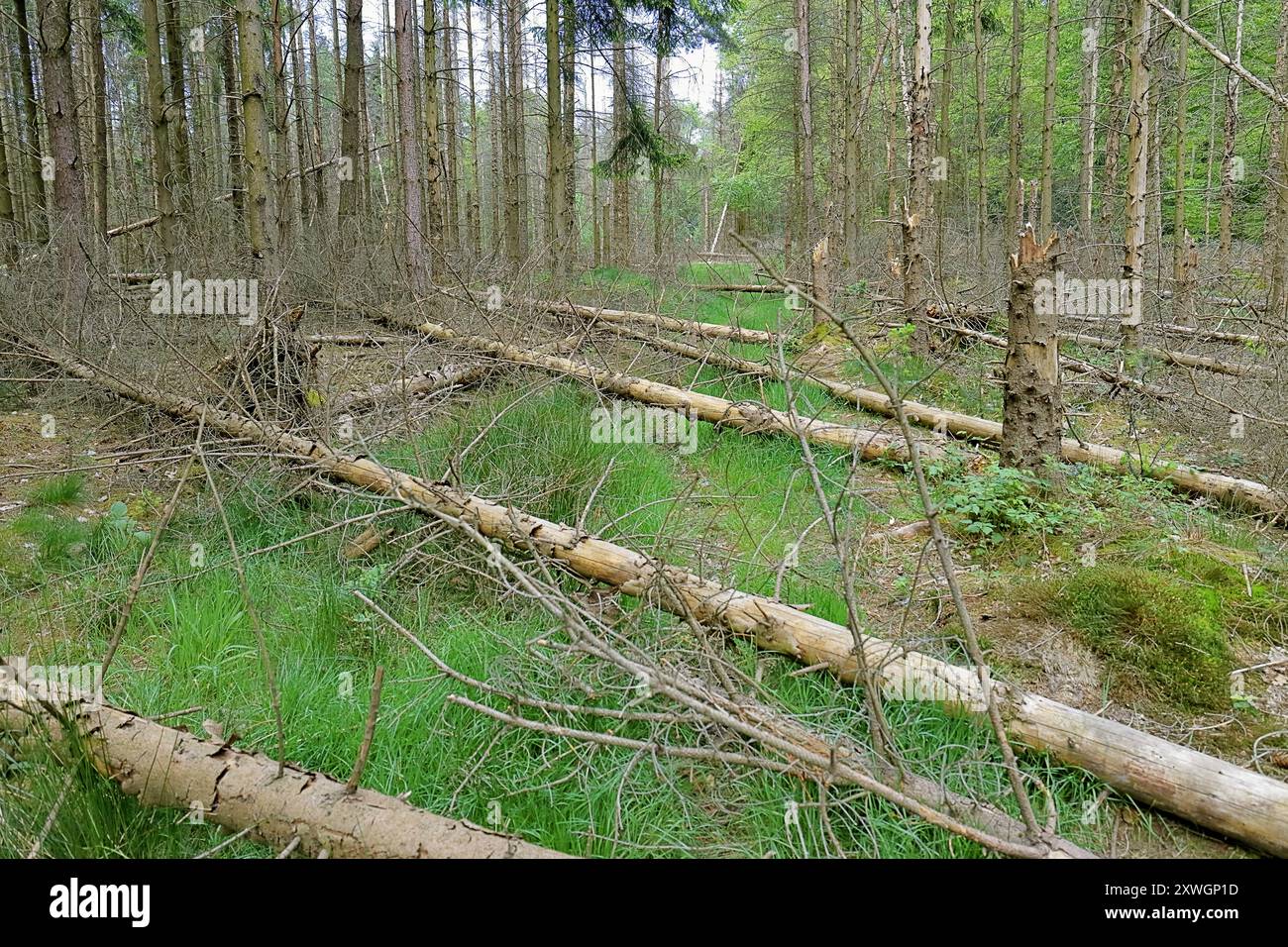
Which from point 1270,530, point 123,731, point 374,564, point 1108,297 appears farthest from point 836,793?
point 1108,297

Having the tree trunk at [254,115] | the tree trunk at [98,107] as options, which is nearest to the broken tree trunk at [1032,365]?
the tree trunk at [254,115]

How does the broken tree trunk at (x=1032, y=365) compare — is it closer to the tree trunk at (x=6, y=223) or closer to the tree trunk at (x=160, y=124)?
the tree trunk at (x=160, y=124)

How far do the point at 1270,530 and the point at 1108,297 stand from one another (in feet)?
19.8

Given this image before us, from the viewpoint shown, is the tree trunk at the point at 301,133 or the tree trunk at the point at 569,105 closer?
the tree trunk at the point at 569,105

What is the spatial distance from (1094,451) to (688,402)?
3.28m

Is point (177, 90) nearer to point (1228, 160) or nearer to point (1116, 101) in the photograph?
point (1116, 101)

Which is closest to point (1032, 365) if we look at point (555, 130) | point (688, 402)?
point (688, 402)

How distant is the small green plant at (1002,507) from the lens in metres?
4.49

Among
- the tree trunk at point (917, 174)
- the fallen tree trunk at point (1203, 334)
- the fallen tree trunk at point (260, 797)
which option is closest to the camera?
the fallen tree trunk at point (260, 797)

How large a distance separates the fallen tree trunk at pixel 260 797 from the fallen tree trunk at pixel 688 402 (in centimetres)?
422

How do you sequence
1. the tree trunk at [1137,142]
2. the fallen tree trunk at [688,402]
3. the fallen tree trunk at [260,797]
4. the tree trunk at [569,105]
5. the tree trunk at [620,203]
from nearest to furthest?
the fallen tree trunk at [260,797] < the fallen tree trunk at [688,402] < the tree trunk at [1137,142] < the tree trunk at [569,105] < the tree trunk at [620,203]

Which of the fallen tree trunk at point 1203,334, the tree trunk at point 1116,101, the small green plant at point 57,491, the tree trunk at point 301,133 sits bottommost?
the small green plant at point 57,491

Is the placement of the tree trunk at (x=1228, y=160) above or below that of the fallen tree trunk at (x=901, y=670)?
above
